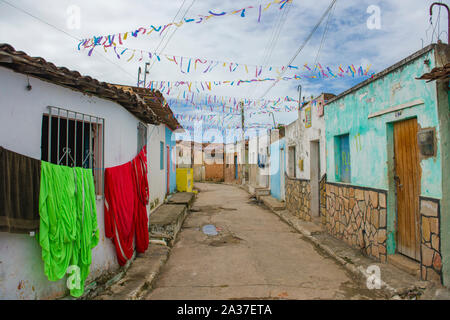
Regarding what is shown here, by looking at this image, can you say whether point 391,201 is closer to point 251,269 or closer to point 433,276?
point 433,276

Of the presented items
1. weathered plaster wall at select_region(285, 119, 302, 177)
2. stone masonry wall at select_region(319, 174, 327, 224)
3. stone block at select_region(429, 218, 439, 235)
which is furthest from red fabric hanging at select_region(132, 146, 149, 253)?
weathered plaster wall at select_region(285, 119, 302, 177)

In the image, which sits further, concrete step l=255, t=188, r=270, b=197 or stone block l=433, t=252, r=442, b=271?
concrete step l=255, t=188, r=270, b=197

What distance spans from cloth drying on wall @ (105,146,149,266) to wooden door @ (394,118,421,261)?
4689mm

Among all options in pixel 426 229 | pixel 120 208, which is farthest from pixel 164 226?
pixel 426 229

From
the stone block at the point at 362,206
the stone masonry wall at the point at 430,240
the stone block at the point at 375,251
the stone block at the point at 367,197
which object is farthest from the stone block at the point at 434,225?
the stone block at the point at 362,206

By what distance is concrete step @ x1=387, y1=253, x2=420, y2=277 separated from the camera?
4.57 metres

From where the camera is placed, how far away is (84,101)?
4.23 metres

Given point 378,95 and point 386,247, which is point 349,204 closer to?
point 386,247

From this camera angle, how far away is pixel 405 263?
15.7 feet

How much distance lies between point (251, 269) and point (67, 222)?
335 centimetres

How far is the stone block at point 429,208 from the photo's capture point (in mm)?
4086

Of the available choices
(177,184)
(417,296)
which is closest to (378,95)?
(417,296)

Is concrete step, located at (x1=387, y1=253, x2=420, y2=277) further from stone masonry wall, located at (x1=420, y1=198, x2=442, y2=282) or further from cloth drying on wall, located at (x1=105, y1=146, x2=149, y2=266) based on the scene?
cloth drying on wall, located at (x1=105, y1=146, x2=149, y2=266)

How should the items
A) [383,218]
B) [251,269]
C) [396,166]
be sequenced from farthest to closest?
[251,269] < [383,218] < [396,166]
